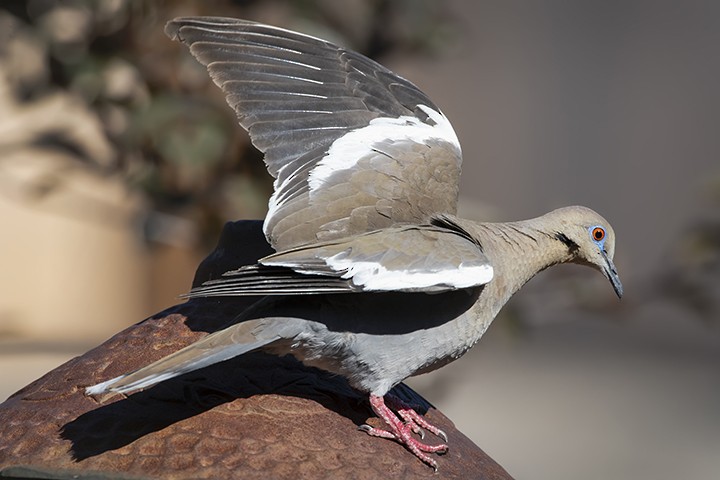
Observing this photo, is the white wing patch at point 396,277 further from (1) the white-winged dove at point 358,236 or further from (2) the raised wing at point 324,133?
(2) the raised wing at point 324,133

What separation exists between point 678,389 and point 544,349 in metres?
1.13

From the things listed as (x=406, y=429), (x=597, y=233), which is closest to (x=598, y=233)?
(x=597, y=233)

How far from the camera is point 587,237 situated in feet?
9.91

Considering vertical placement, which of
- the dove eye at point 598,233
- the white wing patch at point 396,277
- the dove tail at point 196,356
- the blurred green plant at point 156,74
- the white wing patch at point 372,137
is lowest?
the dove tail at point 196,356

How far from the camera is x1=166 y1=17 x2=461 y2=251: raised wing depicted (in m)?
2.63

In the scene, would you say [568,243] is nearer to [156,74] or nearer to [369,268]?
[369,268]

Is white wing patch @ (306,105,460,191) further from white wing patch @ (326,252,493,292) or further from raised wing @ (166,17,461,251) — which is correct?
white wing patch @ (326,252,493,292)

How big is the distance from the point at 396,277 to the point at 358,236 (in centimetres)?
20

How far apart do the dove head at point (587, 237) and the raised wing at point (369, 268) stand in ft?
1.73

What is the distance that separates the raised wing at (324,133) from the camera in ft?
8.62

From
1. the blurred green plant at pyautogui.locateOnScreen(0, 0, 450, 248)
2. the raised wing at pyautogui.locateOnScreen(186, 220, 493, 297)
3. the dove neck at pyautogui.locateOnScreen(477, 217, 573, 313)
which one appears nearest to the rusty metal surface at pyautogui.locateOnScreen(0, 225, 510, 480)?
the raised wing at pyautogui.locateOnScreen(186, 220, 493, 297)

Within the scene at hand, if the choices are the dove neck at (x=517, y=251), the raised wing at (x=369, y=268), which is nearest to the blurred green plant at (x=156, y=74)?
the dove neck at (x=517, y=251)

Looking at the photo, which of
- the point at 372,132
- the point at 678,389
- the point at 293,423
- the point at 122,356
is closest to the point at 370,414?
the point at 293,423

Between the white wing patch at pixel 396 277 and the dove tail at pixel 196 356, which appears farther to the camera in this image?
the white wing patch at pixel 396 277
